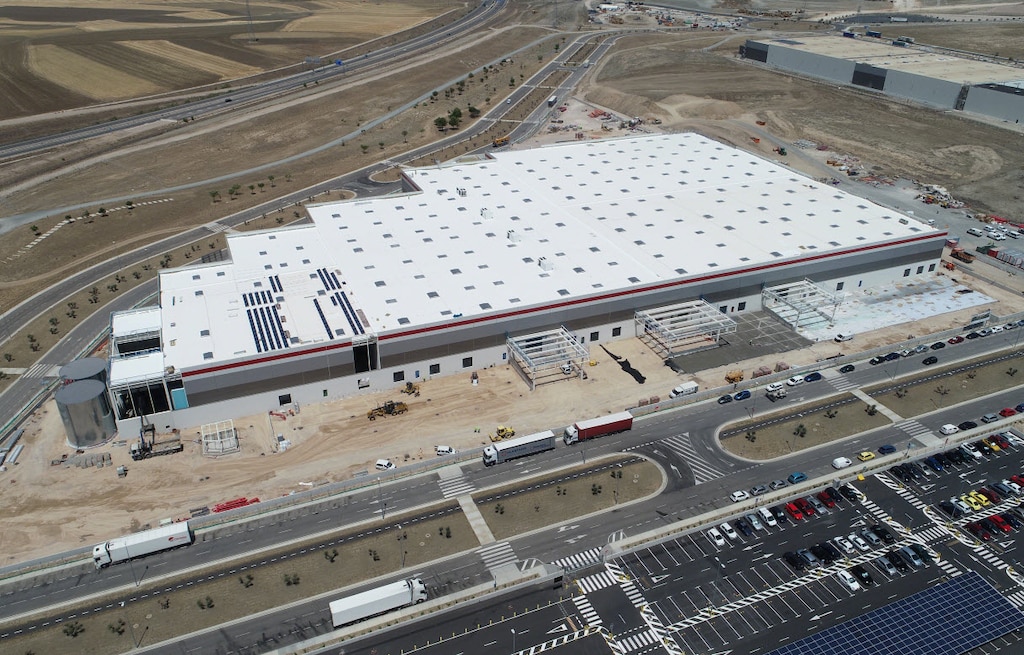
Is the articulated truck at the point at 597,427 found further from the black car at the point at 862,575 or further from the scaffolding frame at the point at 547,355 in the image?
the black car at the point at 862,575

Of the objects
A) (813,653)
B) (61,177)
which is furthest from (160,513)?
(61,177)

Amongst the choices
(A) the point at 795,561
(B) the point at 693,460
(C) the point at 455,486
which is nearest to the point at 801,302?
(B) the point at 693,460

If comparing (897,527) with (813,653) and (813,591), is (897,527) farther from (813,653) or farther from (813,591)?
(813,653)

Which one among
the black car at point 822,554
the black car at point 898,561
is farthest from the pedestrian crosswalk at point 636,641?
the black car at point 898,561

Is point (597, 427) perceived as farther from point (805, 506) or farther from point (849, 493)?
point (849, 493)

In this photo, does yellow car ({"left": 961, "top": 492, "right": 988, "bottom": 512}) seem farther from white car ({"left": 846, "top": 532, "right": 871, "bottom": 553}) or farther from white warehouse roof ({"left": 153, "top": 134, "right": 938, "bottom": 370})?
white warehouse roof ({"left": 153, "top": 134, "right": 938, "bottom": 370})

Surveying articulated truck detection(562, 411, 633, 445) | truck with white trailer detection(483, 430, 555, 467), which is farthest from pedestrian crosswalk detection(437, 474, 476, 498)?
articulated truck detection(562, 411, 633, 445)
